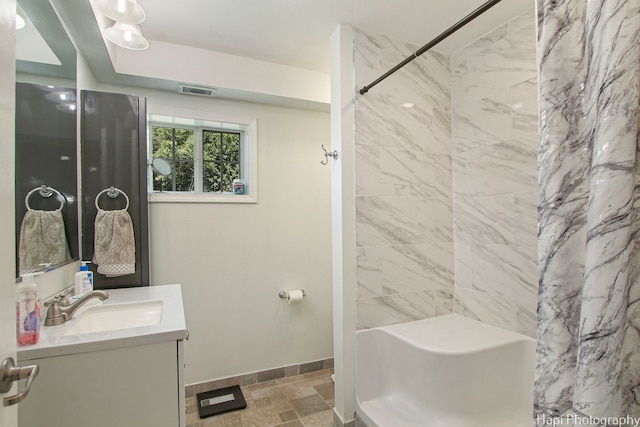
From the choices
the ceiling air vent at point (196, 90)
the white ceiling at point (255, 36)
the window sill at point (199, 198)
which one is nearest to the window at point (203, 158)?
the window sill at point (199, 198)

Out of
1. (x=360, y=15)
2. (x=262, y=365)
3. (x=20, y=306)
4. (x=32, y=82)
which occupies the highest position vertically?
(x=360, y=15)

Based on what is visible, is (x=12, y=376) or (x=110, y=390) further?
(x=110, y=390)

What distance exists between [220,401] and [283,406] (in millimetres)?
465

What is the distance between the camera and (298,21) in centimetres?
190

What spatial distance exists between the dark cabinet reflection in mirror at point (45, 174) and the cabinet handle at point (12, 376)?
2.18 ft

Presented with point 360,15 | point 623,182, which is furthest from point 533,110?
point 623,182

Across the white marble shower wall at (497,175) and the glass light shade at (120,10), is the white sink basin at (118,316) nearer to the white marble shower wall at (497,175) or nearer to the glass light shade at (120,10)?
the glass light shade at (120,10)

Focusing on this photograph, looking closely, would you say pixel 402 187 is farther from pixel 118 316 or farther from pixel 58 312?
pixel 58 312

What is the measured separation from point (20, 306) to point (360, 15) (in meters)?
2.12

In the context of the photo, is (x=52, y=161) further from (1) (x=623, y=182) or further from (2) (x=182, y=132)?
(1) (x=623, y=182)

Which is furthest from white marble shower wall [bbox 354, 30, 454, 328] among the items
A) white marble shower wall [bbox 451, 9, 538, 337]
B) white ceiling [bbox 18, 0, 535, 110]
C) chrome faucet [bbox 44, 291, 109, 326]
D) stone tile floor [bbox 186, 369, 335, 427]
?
chrome faucet [bbox 44, 291, 109, 326]

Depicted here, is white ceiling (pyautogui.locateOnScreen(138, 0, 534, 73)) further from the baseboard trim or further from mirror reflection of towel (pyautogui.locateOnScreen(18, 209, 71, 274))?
the baseboard trim

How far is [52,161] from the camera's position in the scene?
4.67 feet

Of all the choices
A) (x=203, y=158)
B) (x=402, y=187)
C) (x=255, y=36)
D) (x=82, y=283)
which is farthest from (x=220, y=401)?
(x=255, y=36)
